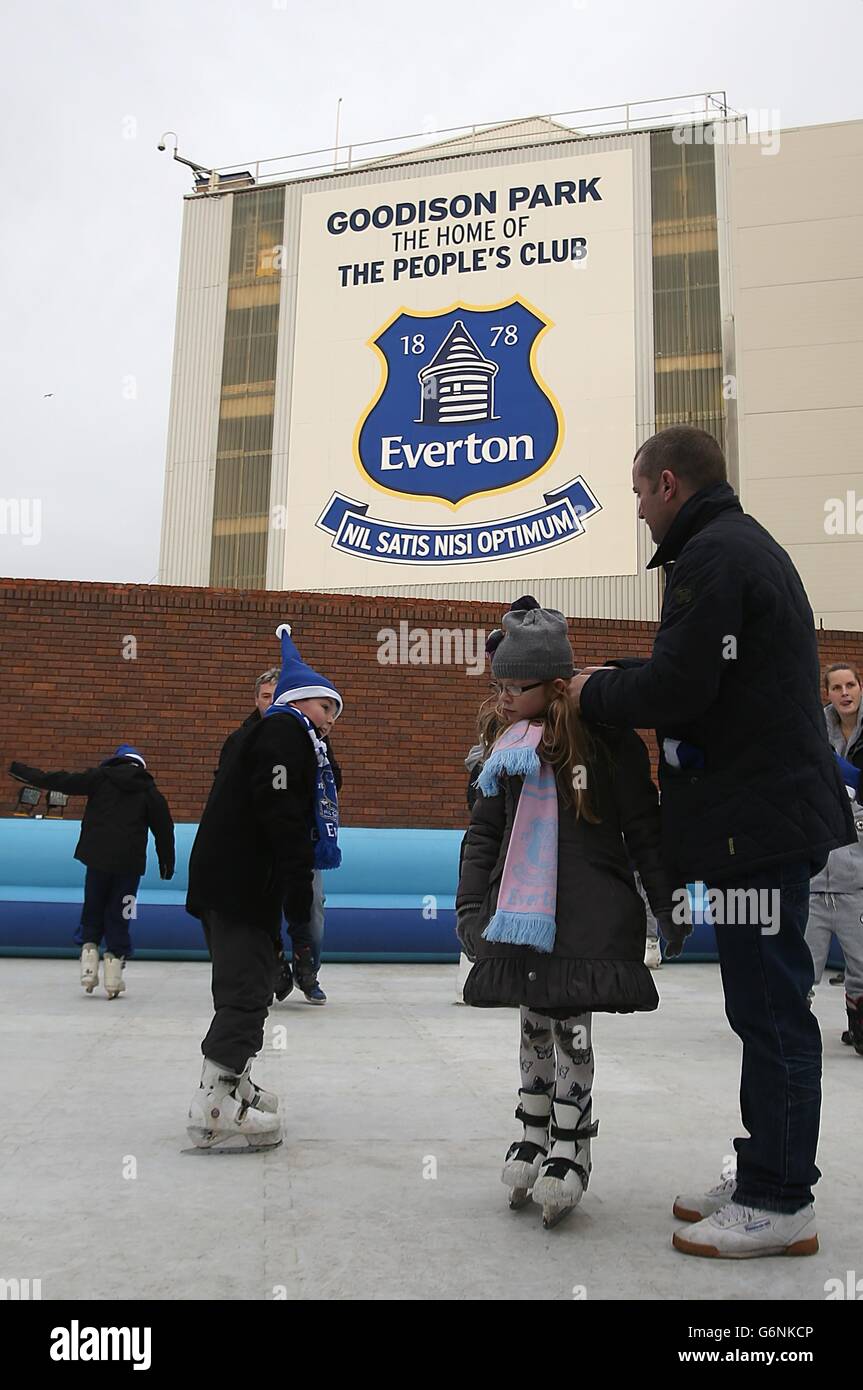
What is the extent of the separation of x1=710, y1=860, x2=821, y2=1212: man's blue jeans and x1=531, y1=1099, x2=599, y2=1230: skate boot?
369 mm

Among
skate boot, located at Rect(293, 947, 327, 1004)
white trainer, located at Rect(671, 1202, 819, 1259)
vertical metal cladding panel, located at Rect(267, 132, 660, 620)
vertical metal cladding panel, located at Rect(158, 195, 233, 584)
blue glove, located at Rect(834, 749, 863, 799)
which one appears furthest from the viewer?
vertical metal cladding panel, located at Rect(158, 195, 233, 584)

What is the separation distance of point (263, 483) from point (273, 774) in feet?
81.1

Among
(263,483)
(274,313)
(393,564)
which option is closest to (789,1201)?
(393,564)

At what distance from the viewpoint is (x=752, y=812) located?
2.43 meters

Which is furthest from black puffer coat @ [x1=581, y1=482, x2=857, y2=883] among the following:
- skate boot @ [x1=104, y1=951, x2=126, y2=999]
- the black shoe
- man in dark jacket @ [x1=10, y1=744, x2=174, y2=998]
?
skate boot @ [x1=104, y1=951, x2=126, y2=999]

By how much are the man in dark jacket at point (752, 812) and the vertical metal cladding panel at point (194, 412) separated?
26.2m

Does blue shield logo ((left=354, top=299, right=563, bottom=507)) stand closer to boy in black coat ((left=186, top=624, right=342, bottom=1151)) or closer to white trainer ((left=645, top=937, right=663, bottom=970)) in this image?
white trainer ((left=645, top=937, right=663, bottom=970))

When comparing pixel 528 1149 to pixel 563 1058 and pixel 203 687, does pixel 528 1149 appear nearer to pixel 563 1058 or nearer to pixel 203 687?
pixel 563 1058

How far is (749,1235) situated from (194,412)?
2815cm

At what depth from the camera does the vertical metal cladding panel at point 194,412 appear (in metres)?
28.0

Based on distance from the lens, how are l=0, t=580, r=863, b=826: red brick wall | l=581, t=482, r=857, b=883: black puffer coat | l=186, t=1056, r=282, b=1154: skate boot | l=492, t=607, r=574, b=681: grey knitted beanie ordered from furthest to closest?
l=0, t=580, r=863, b=826: red brick wall, l=186, t=1056, r=282, b=1154: skate boot, l=492, t=607, r=574, b=681: grey knitted beanie, l=581, t=482, r=857, b=883: black puffer coat

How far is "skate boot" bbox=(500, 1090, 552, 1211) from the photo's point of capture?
8.75 feet

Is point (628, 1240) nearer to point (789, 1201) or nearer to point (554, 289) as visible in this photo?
point (789, 1201)

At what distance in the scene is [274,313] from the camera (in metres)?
27.8
